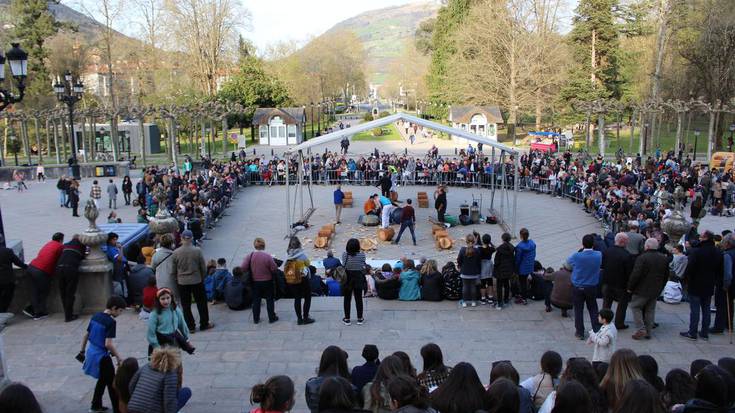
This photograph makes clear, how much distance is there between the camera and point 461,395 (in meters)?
4.59

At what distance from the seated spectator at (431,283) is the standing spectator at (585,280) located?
2.21 meters

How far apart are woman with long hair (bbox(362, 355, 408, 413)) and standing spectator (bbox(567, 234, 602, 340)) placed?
4.24 m

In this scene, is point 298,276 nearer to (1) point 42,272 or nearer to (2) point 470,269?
(2) point 470,269

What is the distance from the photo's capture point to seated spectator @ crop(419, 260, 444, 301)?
9867 millimetres

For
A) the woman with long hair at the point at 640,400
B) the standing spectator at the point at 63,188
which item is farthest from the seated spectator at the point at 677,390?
the standing spectator at the point at 63,188

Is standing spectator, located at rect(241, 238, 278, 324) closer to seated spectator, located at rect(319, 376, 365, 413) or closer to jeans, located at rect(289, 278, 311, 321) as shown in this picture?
jeans, located at rect(289, 278, 311, 321)

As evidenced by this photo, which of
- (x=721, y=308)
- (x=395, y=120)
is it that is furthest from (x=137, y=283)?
(x=395, y=120)

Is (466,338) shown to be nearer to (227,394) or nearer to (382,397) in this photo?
(227,394)

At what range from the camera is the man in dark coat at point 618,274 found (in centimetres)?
843

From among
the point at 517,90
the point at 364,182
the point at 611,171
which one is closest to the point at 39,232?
the point at 364,182

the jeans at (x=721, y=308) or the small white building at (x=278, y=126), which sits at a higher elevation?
the small white building at (x=278, y=126)

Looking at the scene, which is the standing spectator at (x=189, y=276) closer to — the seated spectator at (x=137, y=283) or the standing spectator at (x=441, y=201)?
the seated spectator at (x=137, y=283)

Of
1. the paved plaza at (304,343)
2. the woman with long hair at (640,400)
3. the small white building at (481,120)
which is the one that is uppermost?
the small white building at (481,120)

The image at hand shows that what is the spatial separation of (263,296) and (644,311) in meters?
5.24
